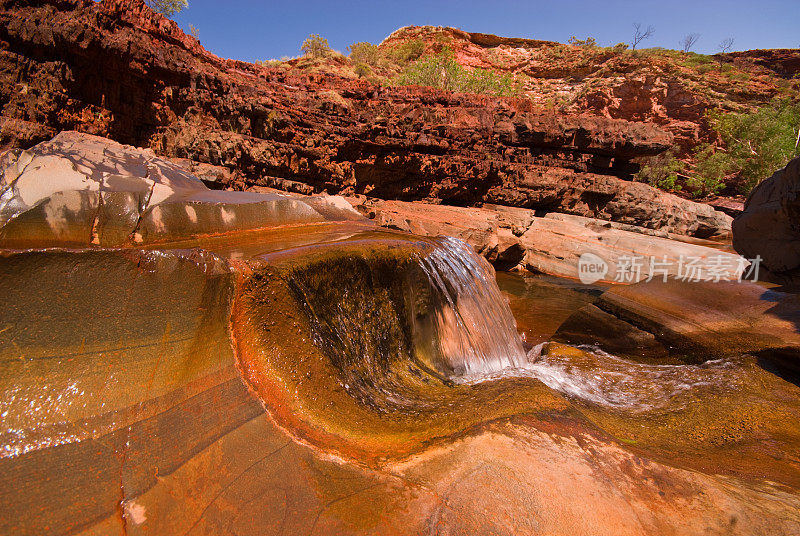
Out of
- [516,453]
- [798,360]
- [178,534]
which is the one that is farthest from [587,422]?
[798,360]

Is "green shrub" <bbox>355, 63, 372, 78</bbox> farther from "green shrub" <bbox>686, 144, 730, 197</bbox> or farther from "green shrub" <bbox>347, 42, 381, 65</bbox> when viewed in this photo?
"green shrub" <bbox>686, 144, 730, 197</bbox>

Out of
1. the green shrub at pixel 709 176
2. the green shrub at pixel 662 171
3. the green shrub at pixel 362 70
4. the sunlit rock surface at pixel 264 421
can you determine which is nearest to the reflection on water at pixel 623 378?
the sunlit rock surface at pixel 264 421

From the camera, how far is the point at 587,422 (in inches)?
71.7

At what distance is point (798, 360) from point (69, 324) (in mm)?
5751

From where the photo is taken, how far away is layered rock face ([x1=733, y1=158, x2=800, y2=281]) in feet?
17.8

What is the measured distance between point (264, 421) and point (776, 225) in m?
8.54

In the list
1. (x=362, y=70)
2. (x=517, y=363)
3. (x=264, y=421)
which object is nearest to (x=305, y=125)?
(x=517, y=363)

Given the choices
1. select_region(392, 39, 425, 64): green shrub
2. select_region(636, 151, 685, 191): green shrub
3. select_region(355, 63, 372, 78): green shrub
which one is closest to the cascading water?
select_region(355, 63, 372, 78): green shrub

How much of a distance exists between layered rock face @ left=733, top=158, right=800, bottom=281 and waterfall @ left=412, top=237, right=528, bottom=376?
5.28 meters

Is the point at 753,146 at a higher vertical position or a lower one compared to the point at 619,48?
lower

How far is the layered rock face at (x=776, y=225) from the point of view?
543cm

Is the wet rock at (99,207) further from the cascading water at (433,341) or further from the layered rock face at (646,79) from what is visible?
the layered rock face at (646,79)

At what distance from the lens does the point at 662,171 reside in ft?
78.1

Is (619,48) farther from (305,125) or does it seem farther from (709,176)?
(305,125)
